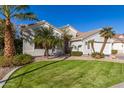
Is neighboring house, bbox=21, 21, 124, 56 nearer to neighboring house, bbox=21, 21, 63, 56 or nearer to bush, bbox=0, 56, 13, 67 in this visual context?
neighboring house, bbox=21, 21, 63, 56

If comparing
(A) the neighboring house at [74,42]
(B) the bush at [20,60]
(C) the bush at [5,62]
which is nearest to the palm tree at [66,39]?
(A) the neighboring house at [74,42]

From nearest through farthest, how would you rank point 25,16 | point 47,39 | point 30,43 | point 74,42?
point 25,16
point 47,39
point 30,43
point 74,42

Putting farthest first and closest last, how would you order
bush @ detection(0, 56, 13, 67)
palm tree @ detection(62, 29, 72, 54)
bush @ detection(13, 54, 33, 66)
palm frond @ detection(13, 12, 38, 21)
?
palm tree @ detection(62, 29, 72, 54) < palm frond @ detection(13, 12, 38, 21) < bush @ detection(13, 54, 33, 66) < bush @ detection(0, 56, 13, 67)

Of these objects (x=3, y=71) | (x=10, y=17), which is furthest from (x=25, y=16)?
(x=3, y=71)

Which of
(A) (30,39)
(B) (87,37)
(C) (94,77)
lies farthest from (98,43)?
(C) (94,77)

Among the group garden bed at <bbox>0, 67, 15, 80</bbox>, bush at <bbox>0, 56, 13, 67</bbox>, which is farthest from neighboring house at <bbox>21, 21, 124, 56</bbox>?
garden bed at <bbox>0, 67, 15, 80</bbox>

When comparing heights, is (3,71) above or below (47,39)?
below

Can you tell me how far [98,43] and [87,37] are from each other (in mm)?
3224

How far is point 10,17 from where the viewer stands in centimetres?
1766

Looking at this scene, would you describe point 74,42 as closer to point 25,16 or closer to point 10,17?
Result: point 25,16

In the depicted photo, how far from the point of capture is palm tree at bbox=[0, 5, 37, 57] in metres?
17.4

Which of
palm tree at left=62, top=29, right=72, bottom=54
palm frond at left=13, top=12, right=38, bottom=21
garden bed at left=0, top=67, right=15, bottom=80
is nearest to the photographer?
garden bed at left=0, top=67, right=15, bottom=80
